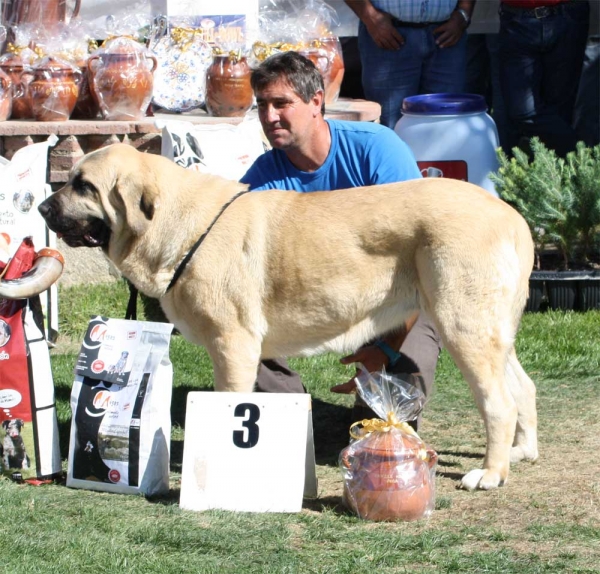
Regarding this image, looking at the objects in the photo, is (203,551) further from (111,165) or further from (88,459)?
(111,165)

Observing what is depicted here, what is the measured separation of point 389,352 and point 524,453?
2.55 feet

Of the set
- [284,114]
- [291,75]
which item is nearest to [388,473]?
[284,114]

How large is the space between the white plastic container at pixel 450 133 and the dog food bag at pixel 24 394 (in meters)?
3.57

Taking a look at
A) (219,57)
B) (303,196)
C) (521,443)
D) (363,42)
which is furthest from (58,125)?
(521,443)


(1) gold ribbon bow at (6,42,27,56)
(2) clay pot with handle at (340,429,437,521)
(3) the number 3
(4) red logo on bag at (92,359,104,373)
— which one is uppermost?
(1) gold ribbon bow at (6,42,27,56)

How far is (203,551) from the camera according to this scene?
3.46 meters

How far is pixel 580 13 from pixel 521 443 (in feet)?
14.5

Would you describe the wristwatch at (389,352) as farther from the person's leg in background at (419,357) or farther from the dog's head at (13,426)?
the dog's head at (13,426)

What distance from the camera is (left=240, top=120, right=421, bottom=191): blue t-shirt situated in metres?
4.73

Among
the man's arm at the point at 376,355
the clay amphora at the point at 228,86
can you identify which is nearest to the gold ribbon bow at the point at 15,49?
the clay amphora at the point at 228,86

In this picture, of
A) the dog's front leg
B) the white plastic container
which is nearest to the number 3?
the dog's front leg

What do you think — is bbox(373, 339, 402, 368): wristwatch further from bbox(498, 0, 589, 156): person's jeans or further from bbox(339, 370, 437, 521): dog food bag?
bbox(498, 0, 589, 156): person's jeans

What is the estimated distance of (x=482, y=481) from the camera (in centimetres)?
406

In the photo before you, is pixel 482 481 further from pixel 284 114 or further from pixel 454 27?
pixel 454 27
